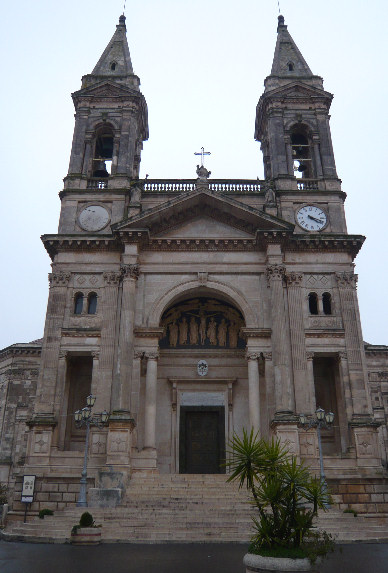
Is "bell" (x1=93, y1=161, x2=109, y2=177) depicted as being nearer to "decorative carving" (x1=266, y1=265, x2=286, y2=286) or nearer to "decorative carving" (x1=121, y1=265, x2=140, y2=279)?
"decorative carving" (x1=121, y1=265, x2=140, y2=279)

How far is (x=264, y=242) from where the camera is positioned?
89.2 feet

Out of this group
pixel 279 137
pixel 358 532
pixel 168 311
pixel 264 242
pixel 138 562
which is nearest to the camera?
pixel 138 562

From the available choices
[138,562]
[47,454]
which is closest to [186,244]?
[47,454]

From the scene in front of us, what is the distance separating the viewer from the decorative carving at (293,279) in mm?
27031

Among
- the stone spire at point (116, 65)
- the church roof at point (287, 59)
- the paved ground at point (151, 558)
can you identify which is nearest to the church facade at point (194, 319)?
the stone spire at point (116, 65)

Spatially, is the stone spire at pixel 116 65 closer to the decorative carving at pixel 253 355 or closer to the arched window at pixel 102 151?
the arched window at pixel 102 151

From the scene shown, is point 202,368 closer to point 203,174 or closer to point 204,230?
point 204,230

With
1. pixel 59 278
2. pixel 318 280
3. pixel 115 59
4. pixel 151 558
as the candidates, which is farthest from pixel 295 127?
pixel 151 558

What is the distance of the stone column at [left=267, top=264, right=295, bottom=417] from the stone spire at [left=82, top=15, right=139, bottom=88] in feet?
54.0

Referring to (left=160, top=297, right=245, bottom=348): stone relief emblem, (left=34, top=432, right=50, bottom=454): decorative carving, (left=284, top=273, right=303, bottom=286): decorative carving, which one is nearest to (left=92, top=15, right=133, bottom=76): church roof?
(left=160, top=297, right=245, bottom=348): stone relief emblem

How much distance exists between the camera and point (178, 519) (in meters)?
18.0

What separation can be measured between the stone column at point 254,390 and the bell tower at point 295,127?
10.5 m

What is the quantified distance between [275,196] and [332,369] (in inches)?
396

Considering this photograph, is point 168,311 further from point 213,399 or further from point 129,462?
point 129,462
